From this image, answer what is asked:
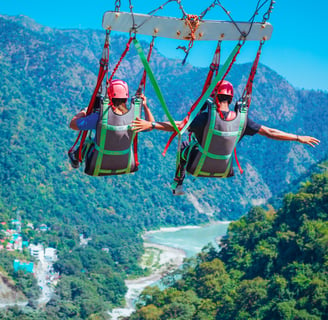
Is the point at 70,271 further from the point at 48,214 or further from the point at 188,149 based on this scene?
the point at 188,149

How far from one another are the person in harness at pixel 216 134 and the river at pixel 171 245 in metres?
94.9

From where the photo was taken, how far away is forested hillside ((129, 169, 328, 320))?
201 feet

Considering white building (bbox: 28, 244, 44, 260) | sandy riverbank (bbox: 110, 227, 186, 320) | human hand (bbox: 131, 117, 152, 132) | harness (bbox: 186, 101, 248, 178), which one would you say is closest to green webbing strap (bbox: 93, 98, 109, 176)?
human hand (bbox: 131, 117, 152, 132)

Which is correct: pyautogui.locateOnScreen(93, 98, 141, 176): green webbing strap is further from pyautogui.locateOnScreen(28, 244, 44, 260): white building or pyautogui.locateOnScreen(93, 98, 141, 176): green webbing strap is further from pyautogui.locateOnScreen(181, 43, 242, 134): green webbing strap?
pyautogui.locateOnScreen(28, 244, 44, 260): white building

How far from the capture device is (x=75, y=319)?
9869 cm

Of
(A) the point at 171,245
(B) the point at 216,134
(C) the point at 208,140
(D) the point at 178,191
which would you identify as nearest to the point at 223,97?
(B) the point at 216,134

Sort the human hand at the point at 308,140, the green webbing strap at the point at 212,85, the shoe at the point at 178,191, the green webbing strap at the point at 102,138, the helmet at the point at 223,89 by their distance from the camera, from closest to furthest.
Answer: the green webbing strap at the point at 212,85, the green webbing strap at the point at 102,138, the helmet at the point at 223,89, the human hand at the point at 308,140, the shoe at the point at 178,191

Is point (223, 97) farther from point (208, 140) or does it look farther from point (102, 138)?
point (102, 138)

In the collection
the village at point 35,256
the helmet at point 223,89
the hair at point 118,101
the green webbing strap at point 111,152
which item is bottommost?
the village at point 35,256

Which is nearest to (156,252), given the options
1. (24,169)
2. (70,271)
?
(70,271)

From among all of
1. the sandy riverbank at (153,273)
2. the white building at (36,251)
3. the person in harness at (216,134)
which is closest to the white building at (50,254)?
the white building at (36,251)

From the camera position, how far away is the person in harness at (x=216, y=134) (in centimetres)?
1026

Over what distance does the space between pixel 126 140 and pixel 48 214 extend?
16743cm

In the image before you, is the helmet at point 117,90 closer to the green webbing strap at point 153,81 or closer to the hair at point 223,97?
the green webbing strap at point 153,81
